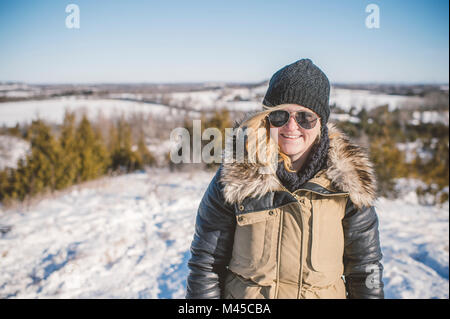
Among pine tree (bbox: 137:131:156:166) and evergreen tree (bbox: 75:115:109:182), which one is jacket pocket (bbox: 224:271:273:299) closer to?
evergreen tree (bbox: 75:115:109:182)

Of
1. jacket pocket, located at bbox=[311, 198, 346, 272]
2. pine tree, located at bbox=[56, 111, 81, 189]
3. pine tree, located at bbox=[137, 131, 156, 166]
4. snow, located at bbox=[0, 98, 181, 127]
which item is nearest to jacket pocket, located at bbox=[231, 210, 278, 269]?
jacket pocket, located at bbox=[311, 198, 346, 272]

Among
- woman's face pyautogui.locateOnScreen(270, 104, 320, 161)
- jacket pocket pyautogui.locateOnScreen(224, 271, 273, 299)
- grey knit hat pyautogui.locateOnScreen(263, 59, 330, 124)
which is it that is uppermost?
grey knit hat pyautogui.locateOnScreen(263, 59, 330, 124)

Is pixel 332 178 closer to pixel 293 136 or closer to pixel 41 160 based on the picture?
pixel 293 136

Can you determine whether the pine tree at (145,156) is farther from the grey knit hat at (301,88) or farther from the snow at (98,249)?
the grey knit hat at (301,88)

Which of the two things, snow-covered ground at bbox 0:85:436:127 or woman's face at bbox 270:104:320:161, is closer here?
woman's face at bbox 270:104:320:161

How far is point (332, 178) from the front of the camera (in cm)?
142

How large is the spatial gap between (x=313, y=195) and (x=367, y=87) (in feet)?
147

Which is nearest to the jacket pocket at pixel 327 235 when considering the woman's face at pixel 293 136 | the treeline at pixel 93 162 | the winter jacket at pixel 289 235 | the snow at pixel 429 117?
the winter jacket at pixel 289 235

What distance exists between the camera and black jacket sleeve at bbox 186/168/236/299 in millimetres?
1454

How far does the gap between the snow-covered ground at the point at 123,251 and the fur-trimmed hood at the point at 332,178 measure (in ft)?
7.09

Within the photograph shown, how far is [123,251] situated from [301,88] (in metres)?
3.96

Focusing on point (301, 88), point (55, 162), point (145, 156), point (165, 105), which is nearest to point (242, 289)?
point (301, 88)

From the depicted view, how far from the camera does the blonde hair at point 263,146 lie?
4.88 ft

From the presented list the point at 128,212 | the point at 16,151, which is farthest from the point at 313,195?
the point at 16,151
